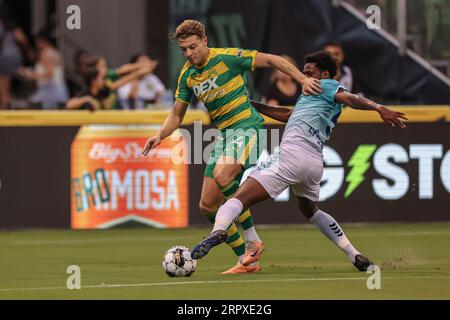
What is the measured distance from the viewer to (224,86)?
13320 millimetres

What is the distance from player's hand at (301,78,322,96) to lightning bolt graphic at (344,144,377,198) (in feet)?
22.1

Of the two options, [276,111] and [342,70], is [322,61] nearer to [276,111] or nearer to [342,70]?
[276,111]

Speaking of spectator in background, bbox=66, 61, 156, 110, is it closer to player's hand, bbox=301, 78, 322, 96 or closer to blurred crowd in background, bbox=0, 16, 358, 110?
blurred crowd in background, bbox=0, 16, 358, 110

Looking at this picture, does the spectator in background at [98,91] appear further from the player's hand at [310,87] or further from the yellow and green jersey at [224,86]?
the player's hand at [310,87]

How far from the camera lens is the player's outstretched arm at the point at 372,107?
1195cm

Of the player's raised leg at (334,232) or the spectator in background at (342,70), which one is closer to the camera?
the player's raised leg at (334,232)

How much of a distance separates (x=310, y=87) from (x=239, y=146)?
101cm

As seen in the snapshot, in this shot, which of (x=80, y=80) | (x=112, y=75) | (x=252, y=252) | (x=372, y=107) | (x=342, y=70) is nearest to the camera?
(x=372, y=107)

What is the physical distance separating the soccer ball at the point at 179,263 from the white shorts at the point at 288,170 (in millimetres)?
891

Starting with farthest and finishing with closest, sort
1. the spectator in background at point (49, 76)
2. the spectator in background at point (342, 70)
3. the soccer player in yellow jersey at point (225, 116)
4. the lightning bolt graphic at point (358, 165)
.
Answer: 1. the spectator in background at point (49, 76)
2. the spectator in background at point (342, 70)
3. the lightning bolt graphic at point (358, 165)
4. the soccer player in yellow jersey at point (225, 116)

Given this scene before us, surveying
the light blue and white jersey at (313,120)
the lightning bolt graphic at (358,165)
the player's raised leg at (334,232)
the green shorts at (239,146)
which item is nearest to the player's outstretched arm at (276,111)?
the green shorts at (239,146)

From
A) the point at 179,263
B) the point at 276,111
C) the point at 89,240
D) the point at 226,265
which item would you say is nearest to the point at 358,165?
the point at 89,240

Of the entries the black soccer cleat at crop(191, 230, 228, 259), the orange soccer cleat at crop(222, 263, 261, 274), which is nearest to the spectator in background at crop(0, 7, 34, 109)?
the orange soccer cleat at crop(222, 263, 261, 274)
